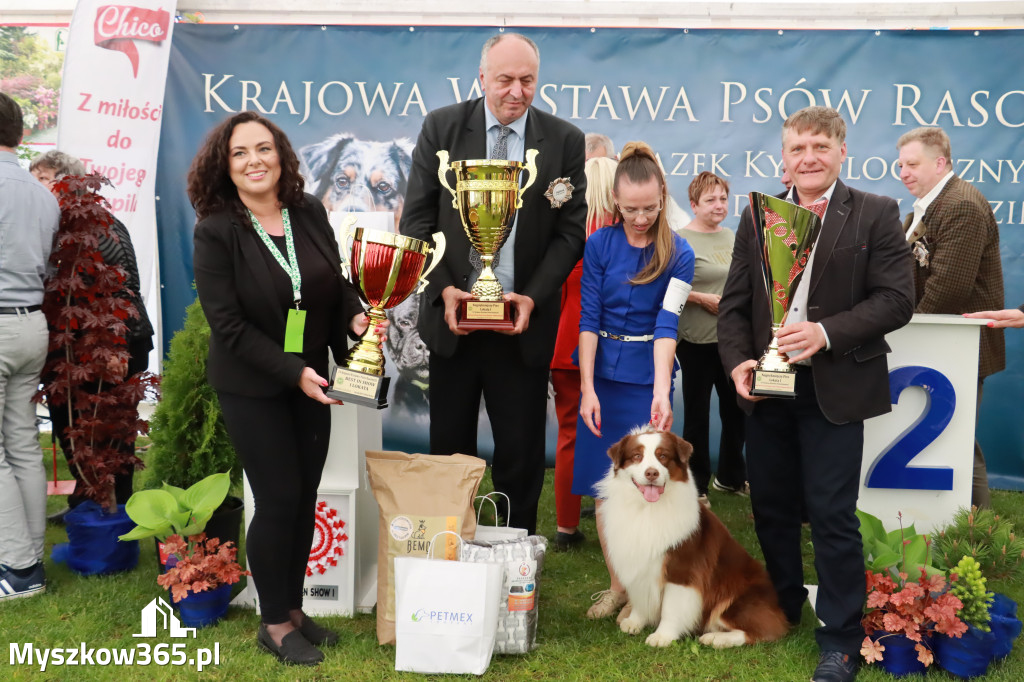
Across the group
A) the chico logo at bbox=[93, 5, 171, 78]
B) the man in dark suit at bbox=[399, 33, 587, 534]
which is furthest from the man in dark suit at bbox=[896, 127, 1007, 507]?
the chico logo at bbox=[93, 5, 171, 78]

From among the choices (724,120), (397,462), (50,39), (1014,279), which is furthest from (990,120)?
(50,39)

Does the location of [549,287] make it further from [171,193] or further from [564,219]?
[171,193]

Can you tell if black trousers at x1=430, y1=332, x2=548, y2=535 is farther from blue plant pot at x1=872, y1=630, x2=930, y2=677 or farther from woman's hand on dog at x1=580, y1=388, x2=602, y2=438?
blue plant pot at x1=872, y1=630, x2=930, y2=677

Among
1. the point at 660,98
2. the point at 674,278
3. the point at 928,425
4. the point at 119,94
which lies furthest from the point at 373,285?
the point at 119,94

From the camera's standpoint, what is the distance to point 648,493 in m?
2.83

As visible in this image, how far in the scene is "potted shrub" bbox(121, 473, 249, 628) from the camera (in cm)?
305

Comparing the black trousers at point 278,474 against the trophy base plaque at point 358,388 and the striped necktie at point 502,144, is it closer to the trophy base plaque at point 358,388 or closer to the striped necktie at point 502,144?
the trophy base plaque at point 358,388

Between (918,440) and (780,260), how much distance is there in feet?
4.01

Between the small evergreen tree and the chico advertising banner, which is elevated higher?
the chico advertising banner

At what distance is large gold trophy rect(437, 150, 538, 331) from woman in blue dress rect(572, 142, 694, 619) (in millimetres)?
383

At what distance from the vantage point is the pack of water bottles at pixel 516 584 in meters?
2.76

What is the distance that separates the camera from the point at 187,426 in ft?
11.3

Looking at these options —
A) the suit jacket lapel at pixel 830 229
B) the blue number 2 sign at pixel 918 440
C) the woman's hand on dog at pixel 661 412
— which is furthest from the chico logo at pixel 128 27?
the blue number 2 sign at pixel 918 440

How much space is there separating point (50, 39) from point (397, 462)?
4.73 m
